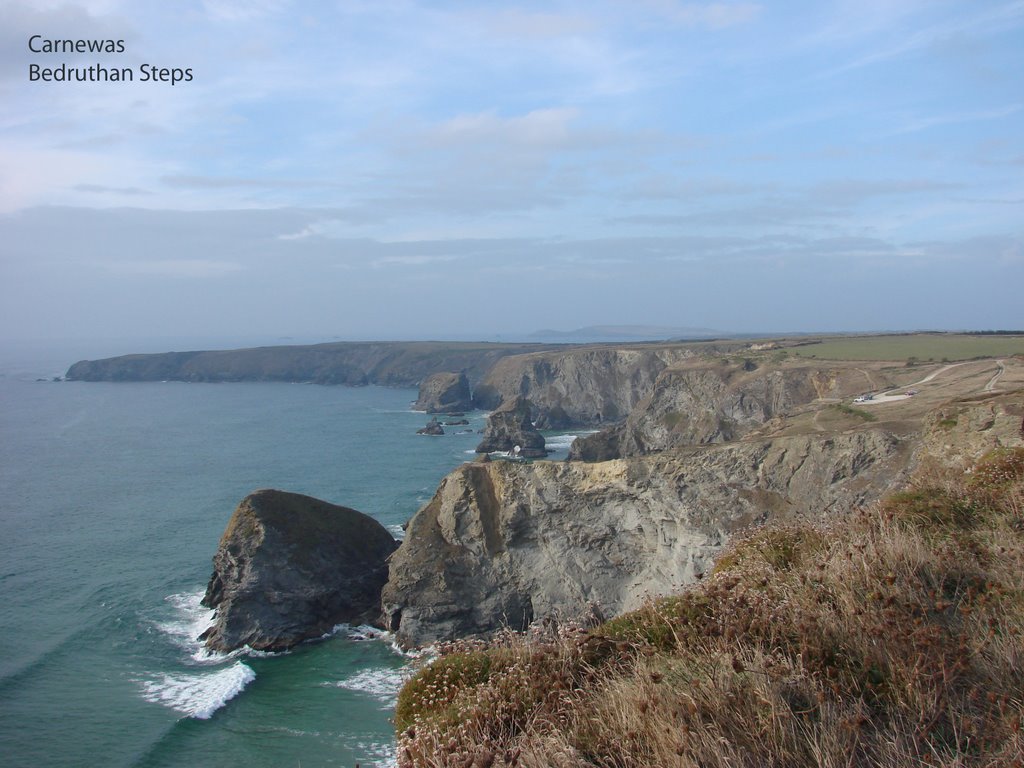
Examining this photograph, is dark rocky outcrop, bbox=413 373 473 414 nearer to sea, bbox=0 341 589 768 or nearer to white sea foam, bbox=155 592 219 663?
sea, bbox=0 341 589 768

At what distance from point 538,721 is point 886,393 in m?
46.4

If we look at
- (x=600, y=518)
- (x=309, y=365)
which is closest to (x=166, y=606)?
(x=600, y=518)

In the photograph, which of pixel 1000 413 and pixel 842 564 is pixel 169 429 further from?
pixel 842 564

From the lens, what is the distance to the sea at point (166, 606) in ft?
76.3

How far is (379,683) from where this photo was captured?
26.6 m

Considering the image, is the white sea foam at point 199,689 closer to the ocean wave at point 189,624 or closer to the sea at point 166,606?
the sea at point 166,606

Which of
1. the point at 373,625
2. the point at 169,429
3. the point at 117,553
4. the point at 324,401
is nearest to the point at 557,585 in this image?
the point at 373,625

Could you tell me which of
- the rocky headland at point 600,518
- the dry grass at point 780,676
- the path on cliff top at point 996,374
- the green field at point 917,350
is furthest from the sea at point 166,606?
the path on cliff top at point 996,374

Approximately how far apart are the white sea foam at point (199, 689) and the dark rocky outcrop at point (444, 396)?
7626 cm

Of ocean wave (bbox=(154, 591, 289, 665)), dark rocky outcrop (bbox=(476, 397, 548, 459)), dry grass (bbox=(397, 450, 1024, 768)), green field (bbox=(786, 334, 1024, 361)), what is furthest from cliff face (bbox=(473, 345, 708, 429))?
dry grass (bbox=(397, 450, 1024, 768))

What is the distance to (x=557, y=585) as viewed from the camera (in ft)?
103

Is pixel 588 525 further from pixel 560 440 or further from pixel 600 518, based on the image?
pixel 560 440

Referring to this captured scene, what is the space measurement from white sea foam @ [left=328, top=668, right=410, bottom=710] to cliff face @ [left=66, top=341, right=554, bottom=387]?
11796cm

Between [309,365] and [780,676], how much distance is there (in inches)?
6251
